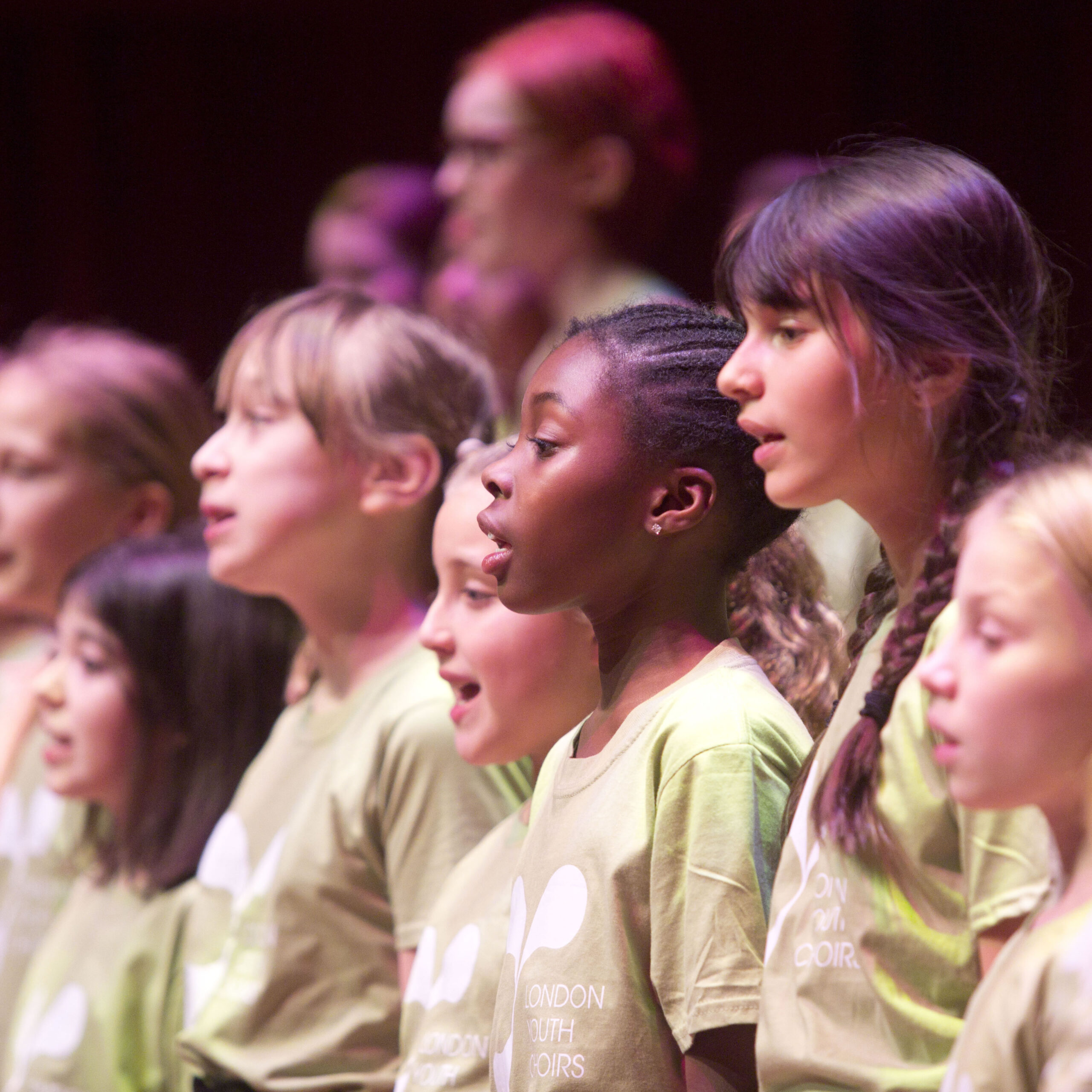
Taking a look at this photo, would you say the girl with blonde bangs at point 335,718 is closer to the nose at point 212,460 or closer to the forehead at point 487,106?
the nose at point 212,460

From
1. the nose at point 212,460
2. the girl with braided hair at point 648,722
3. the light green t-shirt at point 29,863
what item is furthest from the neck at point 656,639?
the light green t-shirt at point 29,863

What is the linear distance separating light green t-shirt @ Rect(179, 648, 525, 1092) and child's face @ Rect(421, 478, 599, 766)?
0.59 feet

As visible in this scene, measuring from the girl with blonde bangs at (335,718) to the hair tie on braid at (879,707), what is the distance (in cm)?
75

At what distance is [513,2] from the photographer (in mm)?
4301

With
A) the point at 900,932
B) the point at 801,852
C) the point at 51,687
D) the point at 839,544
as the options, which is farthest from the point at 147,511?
the point at 900,932

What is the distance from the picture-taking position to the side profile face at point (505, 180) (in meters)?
3.18

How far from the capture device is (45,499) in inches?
114

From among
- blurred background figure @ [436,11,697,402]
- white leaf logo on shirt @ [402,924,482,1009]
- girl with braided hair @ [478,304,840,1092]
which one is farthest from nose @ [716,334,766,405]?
blurred background figure @ [436,11,697,402]

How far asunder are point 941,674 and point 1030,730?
0.07 meters

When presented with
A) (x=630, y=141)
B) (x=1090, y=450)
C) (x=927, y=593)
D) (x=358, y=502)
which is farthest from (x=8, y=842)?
(x=1090, y=450)

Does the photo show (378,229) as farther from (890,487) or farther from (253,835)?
(890,487)

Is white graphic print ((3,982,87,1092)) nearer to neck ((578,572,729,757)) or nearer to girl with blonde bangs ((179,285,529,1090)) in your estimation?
girl with blonde bangs ((179,285,529,1090))

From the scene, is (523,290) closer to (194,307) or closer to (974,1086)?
(194,307)

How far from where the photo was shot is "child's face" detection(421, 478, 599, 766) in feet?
5.77
